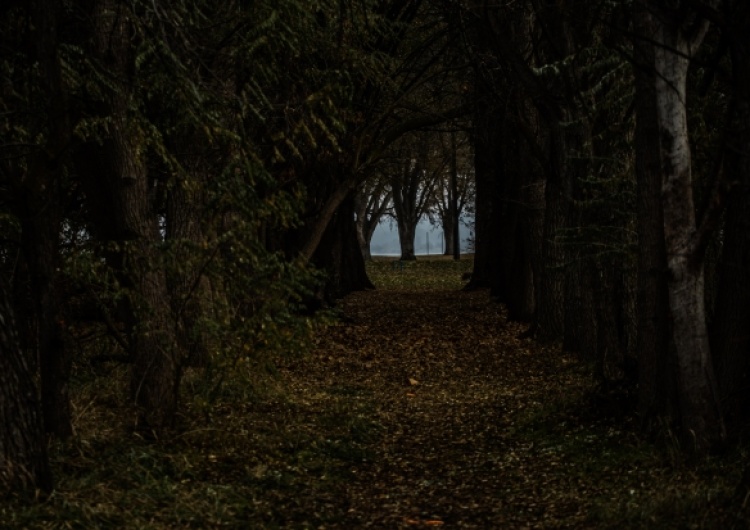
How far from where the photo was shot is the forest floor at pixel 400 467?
6316 mm

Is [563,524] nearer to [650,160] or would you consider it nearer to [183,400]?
[650,160]

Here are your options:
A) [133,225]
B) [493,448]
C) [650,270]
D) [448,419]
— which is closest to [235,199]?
[133,225]

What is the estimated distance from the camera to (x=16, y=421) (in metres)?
5.99

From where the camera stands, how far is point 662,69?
735cm

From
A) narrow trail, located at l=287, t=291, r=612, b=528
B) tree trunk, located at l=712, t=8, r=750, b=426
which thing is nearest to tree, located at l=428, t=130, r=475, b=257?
narrow trail, located at l=287, t=291, r=612, b=528

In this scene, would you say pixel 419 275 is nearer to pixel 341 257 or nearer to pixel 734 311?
pixel 341 257

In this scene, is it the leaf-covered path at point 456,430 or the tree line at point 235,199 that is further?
the leaf-covered path at point 456,430

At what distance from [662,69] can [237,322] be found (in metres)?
4.25

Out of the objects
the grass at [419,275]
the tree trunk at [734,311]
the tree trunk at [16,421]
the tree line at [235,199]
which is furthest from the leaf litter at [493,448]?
the grass at [419,275]

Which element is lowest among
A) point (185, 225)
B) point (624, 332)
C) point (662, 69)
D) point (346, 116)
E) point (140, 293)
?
point (624, 332)

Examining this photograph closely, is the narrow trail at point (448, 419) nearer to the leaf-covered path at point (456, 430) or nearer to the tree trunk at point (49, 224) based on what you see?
the leaf-covered path at point (456, 430)

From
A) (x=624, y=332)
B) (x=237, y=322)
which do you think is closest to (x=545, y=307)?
(x=624, y=332)

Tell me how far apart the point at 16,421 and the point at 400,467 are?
3679 millimetres

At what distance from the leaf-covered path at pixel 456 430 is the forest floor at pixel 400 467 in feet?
0.09
